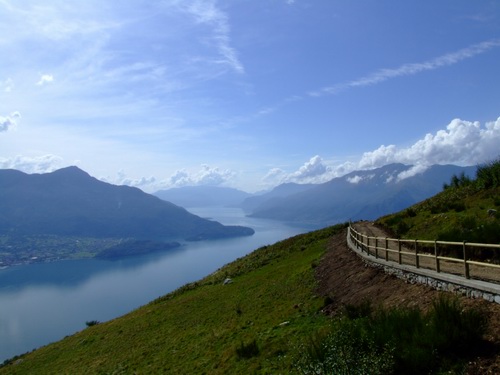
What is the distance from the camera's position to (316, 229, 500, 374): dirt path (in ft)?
28.1

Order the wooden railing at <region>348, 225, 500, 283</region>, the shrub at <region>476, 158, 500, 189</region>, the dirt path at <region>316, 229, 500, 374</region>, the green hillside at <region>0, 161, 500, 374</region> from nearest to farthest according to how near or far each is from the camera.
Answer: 1. the dirt path at <region>316, 229, 500, 374</region>
2. the green hillside at <region>0, 161, 500, 374</region>
3. the wooden railing at <region>348, 225, 500, 283</region>
4. the shrub at <region>476, 158, 500, 189</region>

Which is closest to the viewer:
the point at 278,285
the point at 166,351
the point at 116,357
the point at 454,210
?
the point at 166,351

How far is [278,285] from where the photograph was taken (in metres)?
26.4

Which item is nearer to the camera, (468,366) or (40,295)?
(468,366)

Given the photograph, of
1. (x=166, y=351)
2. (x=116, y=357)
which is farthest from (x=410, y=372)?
(x=116, y=357)

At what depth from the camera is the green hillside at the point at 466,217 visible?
20375 mm

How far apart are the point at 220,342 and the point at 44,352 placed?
25079mm

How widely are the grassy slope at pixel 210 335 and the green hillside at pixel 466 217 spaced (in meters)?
9.06

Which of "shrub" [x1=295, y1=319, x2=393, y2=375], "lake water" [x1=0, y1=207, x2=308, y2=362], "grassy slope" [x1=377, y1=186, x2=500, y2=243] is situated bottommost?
"lake water" [x1=0, y1=207, x2=308, y2=362]

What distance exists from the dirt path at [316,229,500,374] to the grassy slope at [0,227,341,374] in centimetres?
109

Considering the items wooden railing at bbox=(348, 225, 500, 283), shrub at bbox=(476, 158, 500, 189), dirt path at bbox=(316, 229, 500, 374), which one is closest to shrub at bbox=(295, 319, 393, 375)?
dirt path at bbox=(316, 229, 500, 374)

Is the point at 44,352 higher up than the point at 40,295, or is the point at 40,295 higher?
the point at 44,352

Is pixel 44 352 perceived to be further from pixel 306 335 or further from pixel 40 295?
pixel 40 295

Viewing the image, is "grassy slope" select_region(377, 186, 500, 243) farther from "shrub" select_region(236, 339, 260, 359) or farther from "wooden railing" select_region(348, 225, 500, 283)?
"shrub" select_region(236, 339, 260, 359)
